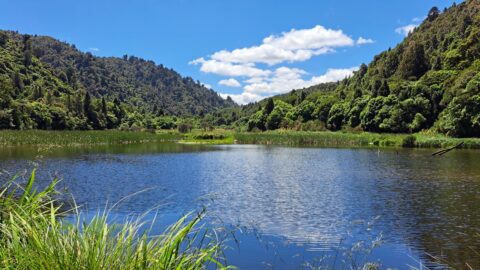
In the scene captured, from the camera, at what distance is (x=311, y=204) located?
1875cm

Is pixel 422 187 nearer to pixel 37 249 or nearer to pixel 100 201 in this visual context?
pixel 100 201

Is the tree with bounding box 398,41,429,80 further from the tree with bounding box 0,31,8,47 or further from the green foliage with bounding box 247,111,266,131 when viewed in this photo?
the tree with bounding box 0,31,8,47

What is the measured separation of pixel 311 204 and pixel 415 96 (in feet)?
237

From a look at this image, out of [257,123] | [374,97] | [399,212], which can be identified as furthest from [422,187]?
[257,123]

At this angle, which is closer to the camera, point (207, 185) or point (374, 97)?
point (207, 185)

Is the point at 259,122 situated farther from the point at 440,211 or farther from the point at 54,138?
the point at 440,211

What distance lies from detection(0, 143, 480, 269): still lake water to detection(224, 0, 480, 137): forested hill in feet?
115

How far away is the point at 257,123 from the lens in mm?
127625

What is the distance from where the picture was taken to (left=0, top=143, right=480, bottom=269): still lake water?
1174 centimetres

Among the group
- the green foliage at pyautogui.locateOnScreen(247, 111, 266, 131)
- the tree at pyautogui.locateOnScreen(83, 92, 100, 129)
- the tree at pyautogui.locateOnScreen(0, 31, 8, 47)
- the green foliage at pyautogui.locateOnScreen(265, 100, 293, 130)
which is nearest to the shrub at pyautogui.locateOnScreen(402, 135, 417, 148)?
the green foliage at pyautogui.locateOnScreen(265, 100, 293, 130)

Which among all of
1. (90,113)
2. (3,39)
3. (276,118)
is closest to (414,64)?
(276,118)

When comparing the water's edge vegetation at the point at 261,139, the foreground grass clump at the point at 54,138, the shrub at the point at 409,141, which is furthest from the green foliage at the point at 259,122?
the shrub at the point at 409,141

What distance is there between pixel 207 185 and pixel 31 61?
487 feet

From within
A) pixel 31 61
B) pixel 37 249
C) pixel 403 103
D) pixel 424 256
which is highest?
pixel 31 61
